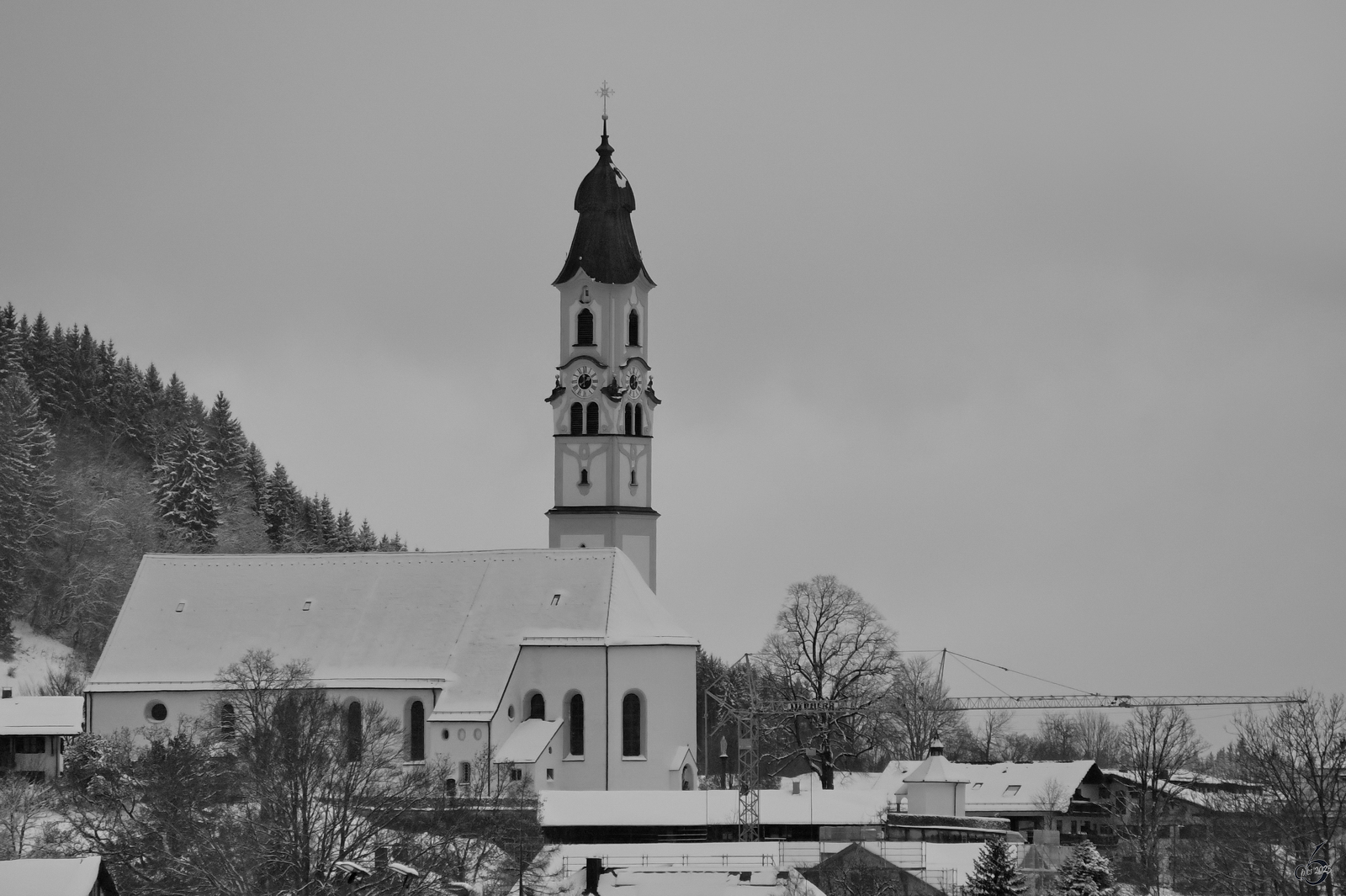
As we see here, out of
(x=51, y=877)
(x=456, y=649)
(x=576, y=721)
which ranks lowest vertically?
Result: (x=51, y=877)

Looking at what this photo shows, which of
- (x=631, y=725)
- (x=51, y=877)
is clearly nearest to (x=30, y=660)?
(x=631, y=725)

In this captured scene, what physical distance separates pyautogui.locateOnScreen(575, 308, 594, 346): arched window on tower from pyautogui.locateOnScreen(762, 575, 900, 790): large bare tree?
13.8m

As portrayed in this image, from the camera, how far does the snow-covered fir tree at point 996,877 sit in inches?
2094

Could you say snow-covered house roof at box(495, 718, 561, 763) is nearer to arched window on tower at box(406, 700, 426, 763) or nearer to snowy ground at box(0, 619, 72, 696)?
arched window on tower at box(406, 700, 426, 763)

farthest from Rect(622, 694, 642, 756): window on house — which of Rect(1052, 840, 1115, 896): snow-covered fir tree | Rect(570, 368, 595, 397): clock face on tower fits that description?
Rect(570, 368, 595, 397): clock face on tower

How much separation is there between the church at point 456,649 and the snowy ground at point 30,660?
88.3 ft

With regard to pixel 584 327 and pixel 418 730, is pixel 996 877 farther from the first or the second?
pixel 584 327

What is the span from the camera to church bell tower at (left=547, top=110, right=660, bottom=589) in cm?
8181

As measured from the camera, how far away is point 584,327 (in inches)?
3334

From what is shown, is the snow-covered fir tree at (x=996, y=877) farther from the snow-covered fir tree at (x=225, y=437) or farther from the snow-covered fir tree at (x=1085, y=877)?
the snow-covered fir tree at (x=225, y=437)

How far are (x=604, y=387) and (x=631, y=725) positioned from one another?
59.8 ft

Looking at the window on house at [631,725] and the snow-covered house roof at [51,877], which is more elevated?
the window on house at [631,725]

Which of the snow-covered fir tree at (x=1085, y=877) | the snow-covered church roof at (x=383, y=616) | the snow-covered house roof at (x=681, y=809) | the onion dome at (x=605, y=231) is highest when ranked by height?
the onion dome at (x=605, y=231)

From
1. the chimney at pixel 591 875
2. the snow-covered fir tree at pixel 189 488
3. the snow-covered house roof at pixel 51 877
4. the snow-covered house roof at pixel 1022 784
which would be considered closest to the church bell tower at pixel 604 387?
the snow-covered house roof at pixel 1022 784
